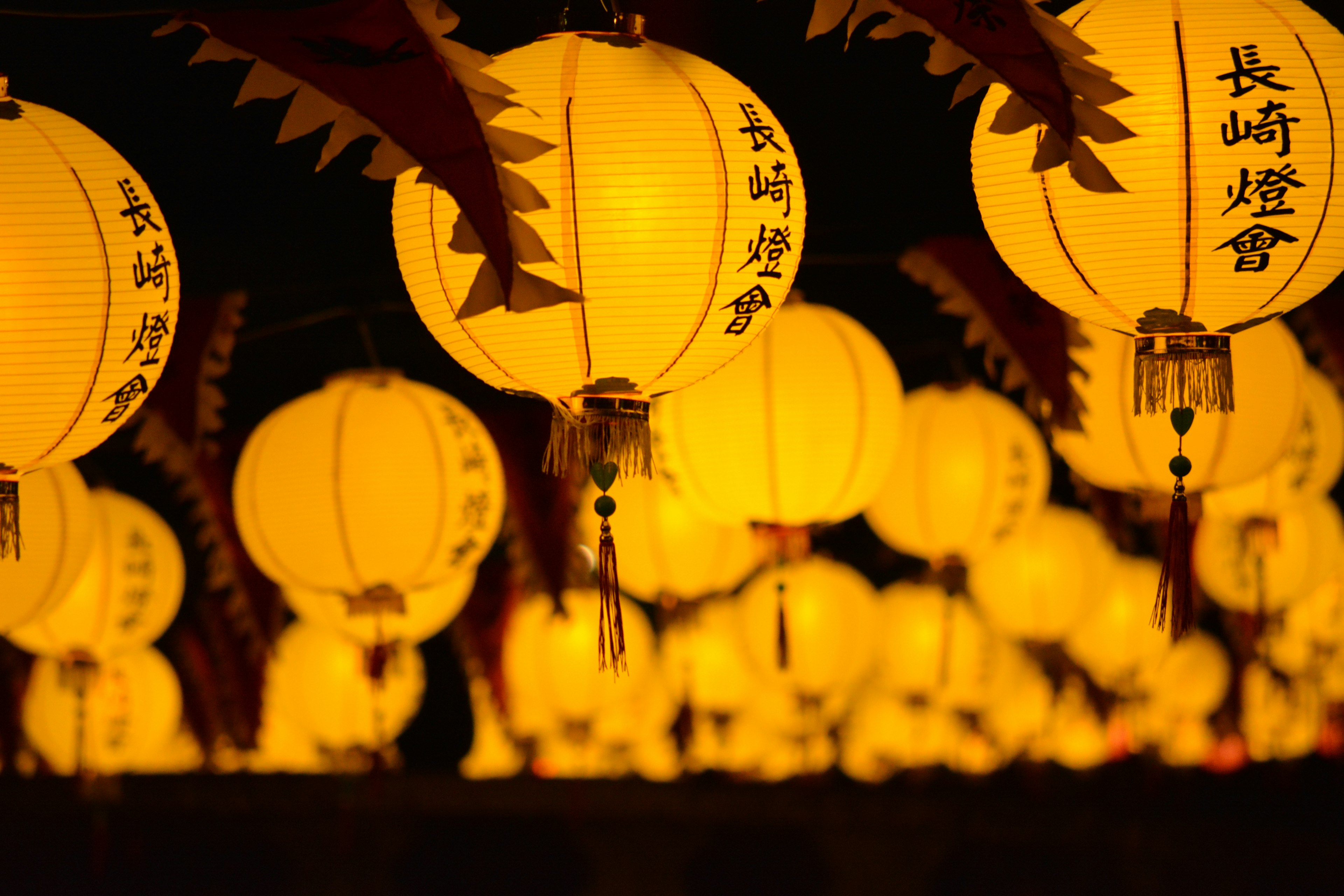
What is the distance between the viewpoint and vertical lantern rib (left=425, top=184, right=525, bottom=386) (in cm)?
268

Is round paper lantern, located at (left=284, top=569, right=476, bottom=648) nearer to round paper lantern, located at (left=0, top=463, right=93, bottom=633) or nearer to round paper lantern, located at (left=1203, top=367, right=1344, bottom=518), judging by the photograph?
round paper lantern, located at (left=0, top=463, right=93, bottom=633)

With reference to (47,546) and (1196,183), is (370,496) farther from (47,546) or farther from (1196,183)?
(1196,183)

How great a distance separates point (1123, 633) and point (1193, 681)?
9.94 feet

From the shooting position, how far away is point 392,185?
5.63 m

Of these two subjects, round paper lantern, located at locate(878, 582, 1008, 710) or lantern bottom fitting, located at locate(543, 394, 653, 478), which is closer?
lantern bottom fitting, located at locate(543, 394, 653, 478)

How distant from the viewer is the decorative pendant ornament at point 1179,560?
2824 mm

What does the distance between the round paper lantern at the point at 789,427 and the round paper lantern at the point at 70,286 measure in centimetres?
157

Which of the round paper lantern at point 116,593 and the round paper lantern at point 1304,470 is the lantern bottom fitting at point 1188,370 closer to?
the round paper lantern at point 1304,470

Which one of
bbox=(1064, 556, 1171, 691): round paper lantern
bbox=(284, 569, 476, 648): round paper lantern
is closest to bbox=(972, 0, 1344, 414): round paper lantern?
bbox=(284, 569, 476, 648): round paper lantern

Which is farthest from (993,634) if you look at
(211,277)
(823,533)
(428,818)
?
(211,277)

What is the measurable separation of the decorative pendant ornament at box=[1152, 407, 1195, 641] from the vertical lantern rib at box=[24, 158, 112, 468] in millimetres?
1646

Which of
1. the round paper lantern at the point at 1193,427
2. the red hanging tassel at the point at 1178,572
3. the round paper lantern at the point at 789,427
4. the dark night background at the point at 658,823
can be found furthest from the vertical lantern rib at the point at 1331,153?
the dark night background at the point at 658,823

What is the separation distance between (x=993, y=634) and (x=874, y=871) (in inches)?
75.8

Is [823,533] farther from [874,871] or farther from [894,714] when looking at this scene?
[874,871]
